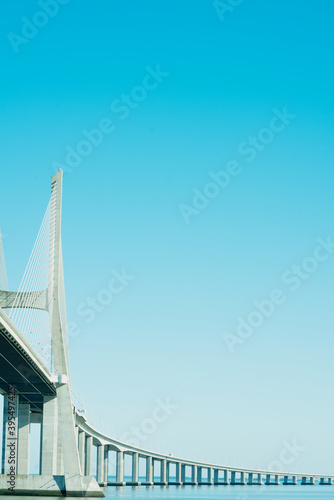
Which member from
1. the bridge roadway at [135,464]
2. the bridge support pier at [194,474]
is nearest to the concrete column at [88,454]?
the bridge roadway at [135,464]

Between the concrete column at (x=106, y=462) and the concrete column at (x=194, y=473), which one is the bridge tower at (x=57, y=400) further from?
the concrete column at (x=194, y=473)

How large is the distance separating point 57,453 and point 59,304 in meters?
10.6

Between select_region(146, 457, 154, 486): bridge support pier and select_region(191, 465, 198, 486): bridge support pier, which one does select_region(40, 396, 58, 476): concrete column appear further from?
select_region(191, 465, 198, 486): bridge support pier

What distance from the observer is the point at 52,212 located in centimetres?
5562

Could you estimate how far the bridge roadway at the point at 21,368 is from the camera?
40309mm

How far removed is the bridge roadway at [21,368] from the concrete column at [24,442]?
2536 mm

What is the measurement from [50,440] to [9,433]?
536 cm

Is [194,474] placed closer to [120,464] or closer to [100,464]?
[120,464]

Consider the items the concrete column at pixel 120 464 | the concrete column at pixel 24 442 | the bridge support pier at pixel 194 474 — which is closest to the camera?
the concrete column at pixel 24 442

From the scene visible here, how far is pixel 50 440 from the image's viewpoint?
2160 inches

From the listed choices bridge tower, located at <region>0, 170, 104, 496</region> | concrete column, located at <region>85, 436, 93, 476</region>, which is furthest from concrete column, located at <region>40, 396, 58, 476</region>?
concrete column, located at <region>85, 436, 93, 476</region>

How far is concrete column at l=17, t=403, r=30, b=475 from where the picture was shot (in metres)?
64.8

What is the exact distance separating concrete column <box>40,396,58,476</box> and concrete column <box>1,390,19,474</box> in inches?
123

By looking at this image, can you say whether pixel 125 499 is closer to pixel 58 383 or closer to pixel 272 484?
pixel 58 383
